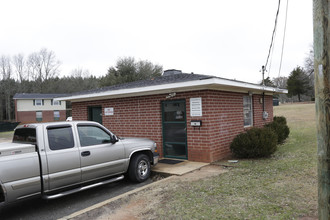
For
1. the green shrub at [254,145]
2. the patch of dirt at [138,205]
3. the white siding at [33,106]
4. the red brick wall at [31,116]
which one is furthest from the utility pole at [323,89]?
the white siding at [33,106]

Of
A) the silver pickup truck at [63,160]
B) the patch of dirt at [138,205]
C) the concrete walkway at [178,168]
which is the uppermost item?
the silver pickup truck at [63,160]

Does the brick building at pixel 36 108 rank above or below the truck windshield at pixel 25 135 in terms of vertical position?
above

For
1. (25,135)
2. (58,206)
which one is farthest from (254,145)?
(25,135)

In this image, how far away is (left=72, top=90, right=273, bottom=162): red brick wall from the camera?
8055 millimetres

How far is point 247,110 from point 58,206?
825 cm

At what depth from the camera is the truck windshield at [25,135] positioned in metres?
5.02

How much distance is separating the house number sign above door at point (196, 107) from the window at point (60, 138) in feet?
13.4

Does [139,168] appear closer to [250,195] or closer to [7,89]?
[250,195]

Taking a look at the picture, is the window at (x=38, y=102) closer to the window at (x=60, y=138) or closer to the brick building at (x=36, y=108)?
the brick building at (x=36, y=108)

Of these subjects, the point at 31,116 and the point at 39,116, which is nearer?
the point at 31,116

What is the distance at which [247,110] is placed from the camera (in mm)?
10789

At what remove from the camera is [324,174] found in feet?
9.57

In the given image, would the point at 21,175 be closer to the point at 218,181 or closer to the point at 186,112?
the point at 218,181

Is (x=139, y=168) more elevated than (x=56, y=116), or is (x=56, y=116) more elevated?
(x=56, y=116)
